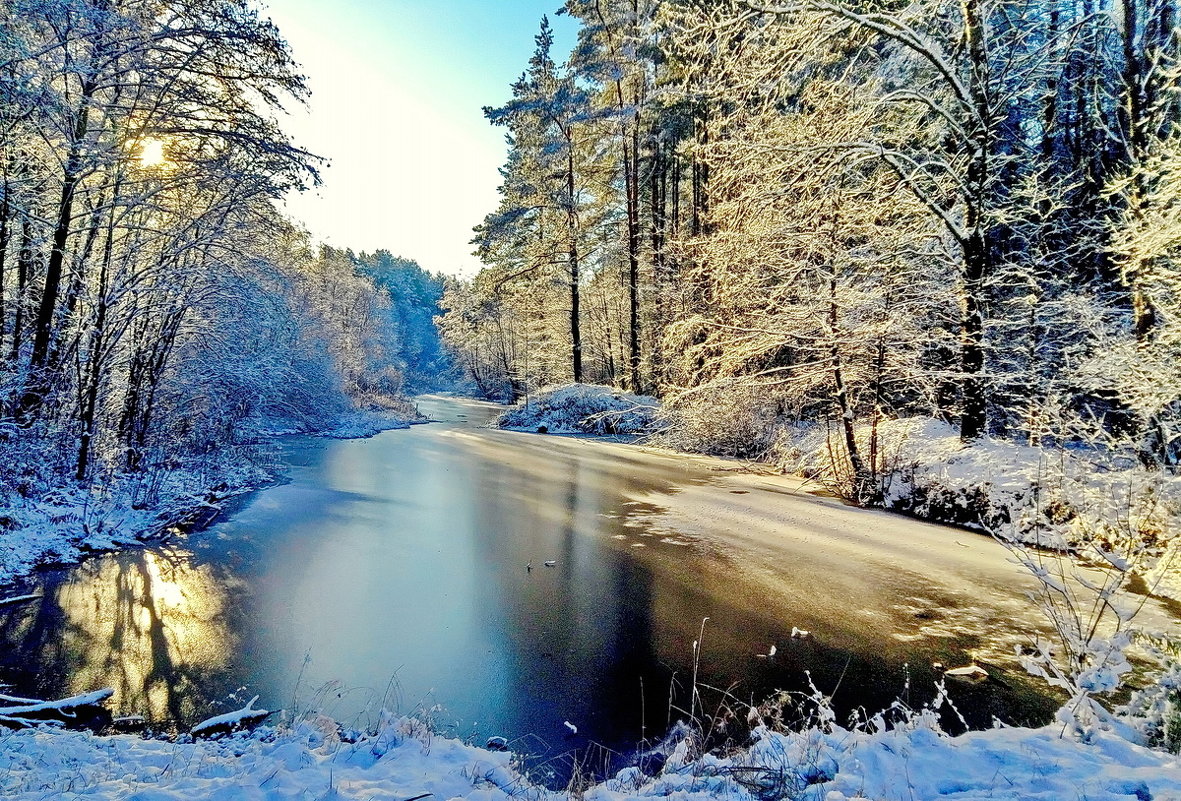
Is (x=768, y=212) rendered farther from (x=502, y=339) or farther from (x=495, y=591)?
(x=502, y=339)

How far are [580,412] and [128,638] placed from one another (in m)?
17.9

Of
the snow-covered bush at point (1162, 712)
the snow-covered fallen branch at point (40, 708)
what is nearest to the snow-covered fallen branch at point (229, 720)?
the snow-covered fallen branch at point (40, 708)

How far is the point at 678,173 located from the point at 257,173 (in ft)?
67.3

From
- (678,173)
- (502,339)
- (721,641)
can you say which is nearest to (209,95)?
(721,641)

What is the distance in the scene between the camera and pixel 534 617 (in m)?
5.45

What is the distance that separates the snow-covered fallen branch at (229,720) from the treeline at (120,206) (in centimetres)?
609

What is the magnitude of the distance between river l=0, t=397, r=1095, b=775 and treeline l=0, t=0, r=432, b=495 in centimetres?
289

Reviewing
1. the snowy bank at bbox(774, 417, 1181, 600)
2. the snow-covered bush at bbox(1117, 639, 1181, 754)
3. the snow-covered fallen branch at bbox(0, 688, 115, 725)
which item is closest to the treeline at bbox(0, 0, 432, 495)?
the snow-covered fallen branch at bbox(0, 688, 115, 725)

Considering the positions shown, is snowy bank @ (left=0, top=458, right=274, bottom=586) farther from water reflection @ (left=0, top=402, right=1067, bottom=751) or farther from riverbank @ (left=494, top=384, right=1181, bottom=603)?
riverbank @ (left=494, top=384, right=1181, bottom=603)

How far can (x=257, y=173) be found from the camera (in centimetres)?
848

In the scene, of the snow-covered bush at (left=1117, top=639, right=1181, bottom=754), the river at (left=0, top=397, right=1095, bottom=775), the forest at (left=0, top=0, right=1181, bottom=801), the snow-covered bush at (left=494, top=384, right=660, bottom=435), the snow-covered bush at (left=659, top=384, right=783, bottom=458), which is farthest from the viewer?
the snow-covered bush at (left=494, top=384, right=660, bottom=435)

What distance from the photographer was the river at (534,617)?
4.02 m

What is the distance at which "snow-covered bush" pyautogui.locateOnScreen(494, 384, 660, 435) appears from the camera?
20.4 meters

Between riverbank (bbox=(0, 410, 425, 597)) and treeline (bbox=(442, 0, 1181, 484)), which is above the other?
treeline (bbox=(442, 0, 1181, 484))
